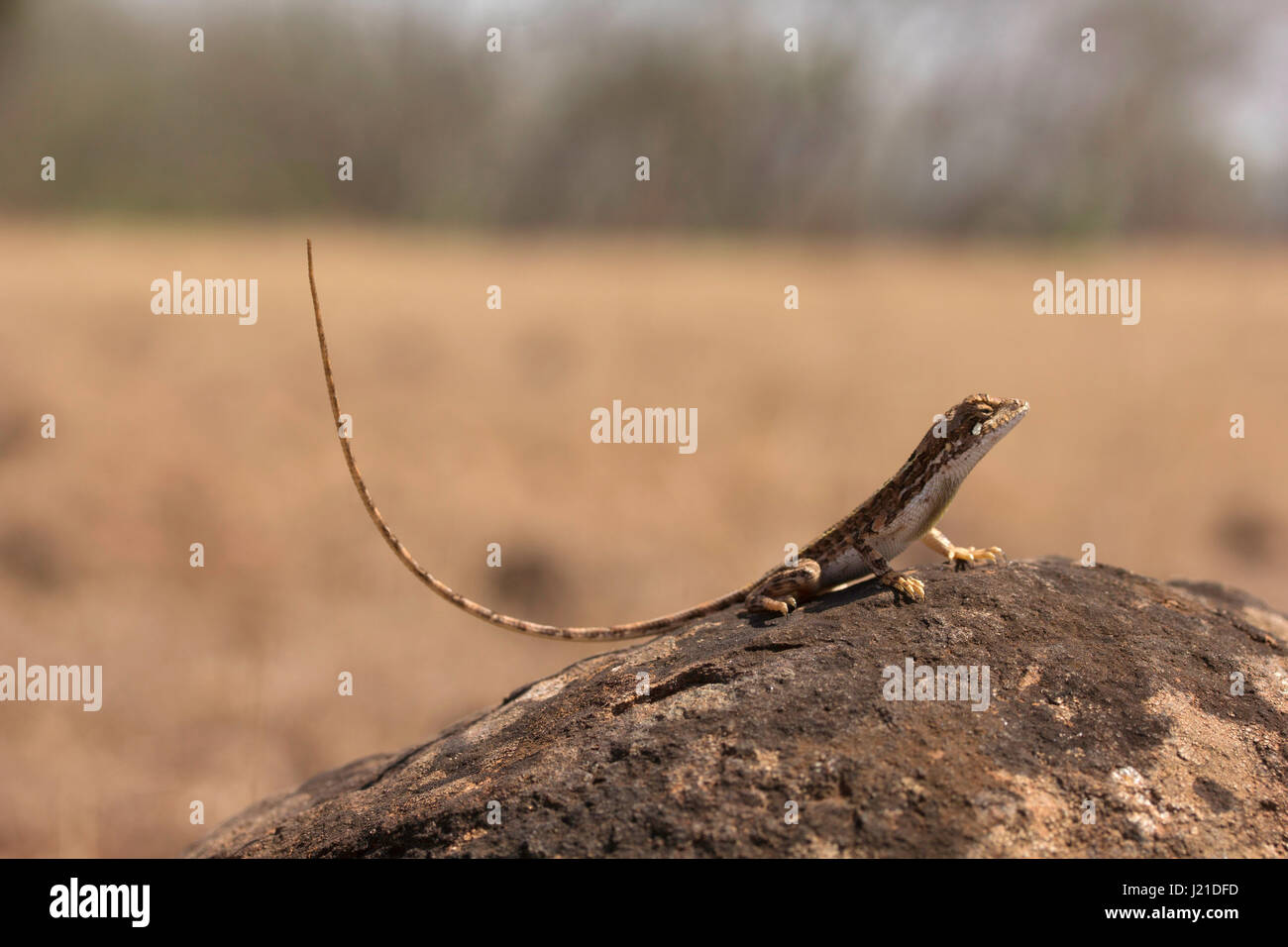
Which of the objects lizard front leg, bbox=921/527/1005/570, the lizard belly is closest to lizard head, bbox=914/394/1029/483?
the lizard belly

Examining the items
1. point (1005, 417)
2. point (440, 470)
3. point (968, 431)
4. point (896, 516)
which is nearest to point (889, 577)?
point (896, 516)

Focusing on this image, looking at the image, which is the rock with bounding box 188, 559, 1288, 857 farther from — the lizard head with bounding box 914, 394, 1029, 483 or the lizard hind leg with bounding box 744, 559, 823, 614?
the lizard head with bounding box 914, 394, 1029, 483

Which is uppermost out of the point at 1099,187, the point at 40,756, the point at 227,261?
the point at 1099,187

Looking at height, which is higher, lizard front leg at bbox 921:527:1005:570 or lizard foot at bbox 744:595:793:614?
lizard front leg at bbox 921:527:1005:570

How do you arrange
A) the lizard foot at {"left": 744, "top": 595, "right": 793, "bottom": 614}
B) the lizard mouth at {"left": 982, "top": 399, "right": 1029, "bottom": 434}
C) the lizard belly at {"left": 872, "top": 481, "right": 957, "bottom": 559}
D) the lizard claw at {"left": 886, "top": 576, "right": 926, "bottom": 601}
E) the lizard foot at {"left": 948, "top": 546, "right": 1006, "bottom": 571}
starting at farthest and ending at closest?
the lizard foot at {"left": 948, "top": 546, "right": 1006, "bottom": 571} → the lizard belly at {"left": 872, "top": 481, "right": 957, "bottom": 559} → the lizard mouth at {"left": 982, "top": 399, "right": 1029, "bottom": 434} → the lizard foot at {"left": 744, "top": 595, "right": 793, "bottom": 614} → the lizard claw at {"left": 886, "top": 576, "right": 926, "bottom": 601}

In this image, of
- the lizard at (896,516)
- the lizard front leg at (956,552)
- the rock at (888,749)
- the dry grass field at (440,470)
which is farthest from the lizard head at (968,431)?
the dry grass field at (440,470)

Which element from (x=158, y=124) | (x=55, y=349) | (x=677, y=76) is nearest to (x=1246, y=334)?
(x=677, y=76)

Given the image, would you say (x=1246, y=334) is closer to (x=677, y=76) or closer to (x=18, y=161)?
(x=677, y=76)
